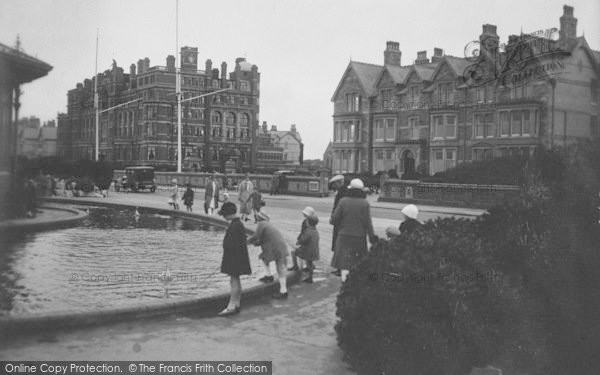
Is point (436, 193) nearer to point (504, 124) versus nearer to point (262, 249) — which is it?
point (504, 124)

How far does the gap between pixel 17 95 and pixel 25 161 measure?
0.74 meters

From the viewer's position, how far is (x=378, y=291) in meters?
5.61

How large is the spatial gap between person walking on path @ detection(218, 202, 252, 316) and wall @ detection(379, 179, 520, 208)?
1690 centimetres

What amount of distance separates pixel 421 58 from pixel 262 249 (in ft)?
179

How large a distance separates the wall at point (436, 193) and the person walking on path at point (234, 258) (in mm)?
16898

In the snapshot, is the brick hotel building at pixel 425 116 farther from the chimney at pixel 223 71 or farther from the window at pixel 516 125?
the chimney at pixel 223 71

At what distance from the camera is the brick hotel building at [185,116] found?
8581 centimetres

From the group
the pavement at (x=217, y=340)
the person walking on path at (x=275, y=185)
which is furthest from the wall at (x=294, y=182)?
the pavement at (x=217, y=340)

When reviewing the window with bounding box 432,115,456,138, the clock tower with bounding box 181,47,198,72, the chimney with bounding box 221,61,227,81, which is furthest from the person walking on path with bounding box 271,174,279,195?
the chimney with bounding box 221,61,227,81

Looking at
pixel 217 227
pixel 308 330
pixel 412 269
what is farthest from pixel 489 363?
pixel 217 227

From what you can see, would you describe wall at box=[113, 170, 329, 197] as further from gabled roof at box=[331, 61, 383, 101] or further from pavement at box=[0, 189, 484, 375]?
pavement at box=[0, 189, 484, 375]

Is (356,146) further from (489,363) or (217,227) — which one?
(489,363)

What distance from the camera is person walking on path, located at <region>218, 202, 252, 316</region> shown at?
8273mm

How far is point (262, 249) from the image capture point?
982 cm
